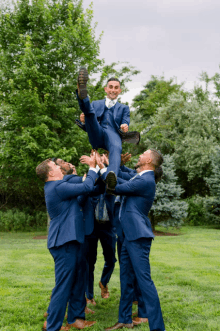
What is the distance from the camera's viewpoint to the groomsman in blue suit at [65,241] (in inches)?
160

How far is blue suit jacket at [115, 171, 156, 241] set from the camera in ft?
14.0

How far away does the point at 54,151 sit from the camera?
528 inches

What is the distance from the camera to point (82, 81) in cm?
400

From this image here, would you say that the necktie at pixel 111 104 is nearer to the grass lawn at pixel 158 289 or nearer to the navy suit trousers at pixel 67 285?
the navy suit trousers at pixel 67 285

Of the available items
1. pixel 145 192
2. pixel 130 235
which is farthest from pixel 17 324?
pixel 145 192

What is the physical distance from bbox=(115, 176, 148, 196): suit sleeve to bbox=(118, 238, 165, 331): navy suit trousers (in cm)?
63

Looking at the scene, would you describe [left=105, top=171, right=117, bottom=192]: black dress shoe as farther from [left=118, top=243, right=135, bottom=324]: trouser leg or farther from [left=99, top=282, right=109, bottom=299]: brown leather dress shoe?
[left=99, top=282, right=109, bottom=299]: brown leather dress shoe

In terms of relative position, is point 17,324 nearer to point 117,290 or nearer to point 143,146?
point 117,290

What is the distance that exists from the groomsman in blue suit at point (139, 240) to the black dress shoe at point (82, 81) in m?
1.07

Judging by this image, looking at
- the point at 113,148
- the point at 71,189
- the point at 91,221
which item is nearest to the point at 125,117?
the point at 113,148

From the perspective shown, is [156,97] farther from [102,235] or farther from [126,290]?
[126,290]

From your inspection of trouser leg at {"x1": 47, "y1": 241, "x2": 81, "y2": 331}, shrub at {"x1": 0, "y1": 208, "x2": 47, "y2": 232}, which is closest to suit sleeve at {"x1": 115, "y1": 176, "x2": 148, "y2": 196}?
trouser leg at {"x1": 47, "y1": 241, "x2": 81, "y2": 331}

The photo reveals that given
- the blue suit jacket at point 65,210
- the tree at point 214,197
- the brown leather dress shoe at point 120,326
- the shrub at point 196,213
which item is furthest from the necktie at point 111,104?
the shrub at point 196,213

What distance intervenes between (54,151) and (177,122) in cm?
1350
